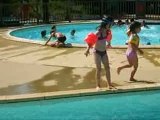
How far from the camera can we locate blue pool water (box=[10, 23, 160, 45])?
949 inches

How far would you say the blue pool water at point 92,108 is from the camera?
857cm

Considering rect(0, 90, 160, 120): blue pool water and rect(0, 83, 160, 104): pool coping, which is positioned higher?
rect(0, 83, 160, 104): pool coping

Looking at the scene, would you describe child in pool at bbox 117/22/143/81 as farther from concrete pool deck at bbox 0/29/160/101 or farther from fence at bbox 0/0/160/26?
fence at bbox 0/0/160/26

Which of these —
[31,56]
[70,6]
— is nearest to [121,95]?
[31,56]

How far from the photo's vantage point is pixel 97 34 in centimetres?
983

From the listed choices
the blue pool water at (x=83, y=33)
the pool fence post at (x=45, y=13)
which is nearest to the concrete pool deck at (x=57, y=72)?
the blue pool water at (x=83, y=33)

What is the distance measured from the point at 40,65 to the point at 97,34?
3859mm

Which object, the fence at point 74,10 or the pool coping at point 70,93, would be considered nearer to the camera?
the pool coping at point 70,93

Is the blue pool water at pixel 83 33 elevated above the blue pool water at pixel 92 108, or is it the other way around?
the blue pool water at pixel 83 33

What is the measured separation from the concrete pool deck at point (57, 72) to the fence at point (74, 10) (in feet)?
46.2

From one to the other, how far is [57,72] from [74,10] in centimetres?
2223

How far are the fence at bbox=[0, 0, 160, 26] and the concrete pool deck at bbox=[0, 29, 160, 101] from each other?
1408 cm

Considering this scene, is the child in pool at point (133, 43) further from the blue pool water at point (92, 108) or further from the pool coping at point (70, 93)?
the blue pool water at point (92, 108)

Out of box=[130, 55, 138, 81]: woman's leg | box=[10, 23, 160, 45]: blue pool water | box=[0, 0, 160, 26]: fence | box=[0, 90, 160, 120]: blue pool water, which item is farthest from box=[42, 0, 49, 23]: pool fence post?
box=[0, 90, 160, 120]: blue pool water
